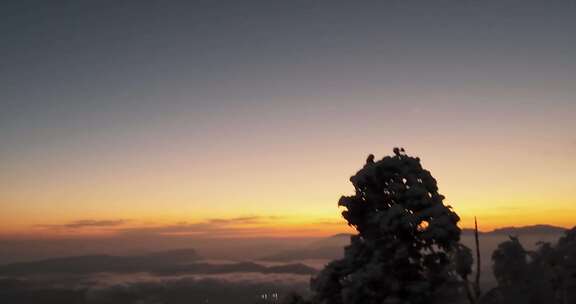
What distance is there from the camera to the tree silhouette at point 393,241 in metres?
19.0

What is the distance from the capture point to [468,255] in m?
18.7

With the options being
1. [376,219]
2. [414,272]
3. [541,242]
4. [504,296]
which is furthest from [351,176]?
[541,242]

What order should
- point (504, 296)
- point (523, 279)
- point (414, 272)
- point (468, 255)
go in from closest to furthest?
point (468, 255), point (414, 272), point (504, 296), point (523, 279)

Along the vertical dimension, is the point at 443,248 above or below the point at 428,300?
above

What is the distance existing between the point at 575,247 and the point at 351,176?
24688 mm

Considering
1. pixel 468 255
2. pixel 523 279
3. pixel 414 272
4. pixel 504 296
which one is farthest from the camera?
pixel 523 279

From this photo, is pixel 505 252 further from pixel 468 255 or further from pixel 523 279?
pixel 468 255

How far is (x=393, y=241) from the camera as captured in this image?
19609 millimetres

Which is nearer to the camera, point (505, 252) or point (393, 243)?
point (393, 243)

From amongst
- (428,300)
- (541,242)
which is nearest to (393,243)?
(428,300)

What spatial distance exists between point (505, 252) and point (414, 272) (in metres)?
23.9

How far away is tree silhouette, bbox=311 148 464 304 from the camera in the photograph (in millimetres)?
18969

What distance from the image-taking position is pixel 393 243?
64.2 feet

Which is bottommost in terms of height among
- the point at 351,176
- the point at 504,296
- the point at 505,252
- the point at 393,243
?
the point at 504,296
